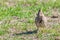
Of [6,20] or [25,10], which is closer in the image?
[6,20]

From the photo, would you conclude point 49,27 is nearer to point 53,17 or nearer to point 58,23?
point 58,23

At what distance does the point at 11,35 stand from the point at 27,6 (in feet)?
12.8

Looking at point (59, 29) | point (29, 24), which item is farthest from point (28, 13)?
point (59, 29)

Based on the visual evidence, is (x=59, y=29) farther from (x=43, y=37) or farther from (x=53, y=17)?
(x=53, y=17)

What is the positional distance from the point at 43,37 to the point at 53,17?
8.04 feet

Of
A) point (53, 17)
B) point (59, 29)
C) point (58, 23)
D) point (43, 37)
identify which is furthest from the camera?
point (53, 17)

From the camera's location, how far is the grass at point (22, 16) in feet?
33.4

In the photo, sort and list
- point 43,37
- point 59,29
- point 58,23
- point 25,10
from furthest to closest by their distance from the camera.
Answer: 1. point 25,10
2. point 58,23
3. point 59,29
4. point 43,37

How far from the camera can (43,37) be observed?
32.3 ft

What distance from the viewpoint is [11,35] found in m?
10.1

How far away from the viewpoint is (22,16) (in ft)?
40.0

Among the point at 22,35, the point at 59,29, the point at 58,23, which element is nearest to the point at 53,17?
the point at 58,23

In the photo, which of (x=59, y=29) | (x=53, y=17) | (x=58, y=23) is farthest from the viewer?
(x=53, y=17)

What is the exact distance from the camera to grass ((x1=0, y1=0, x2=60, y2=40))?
1020cm
